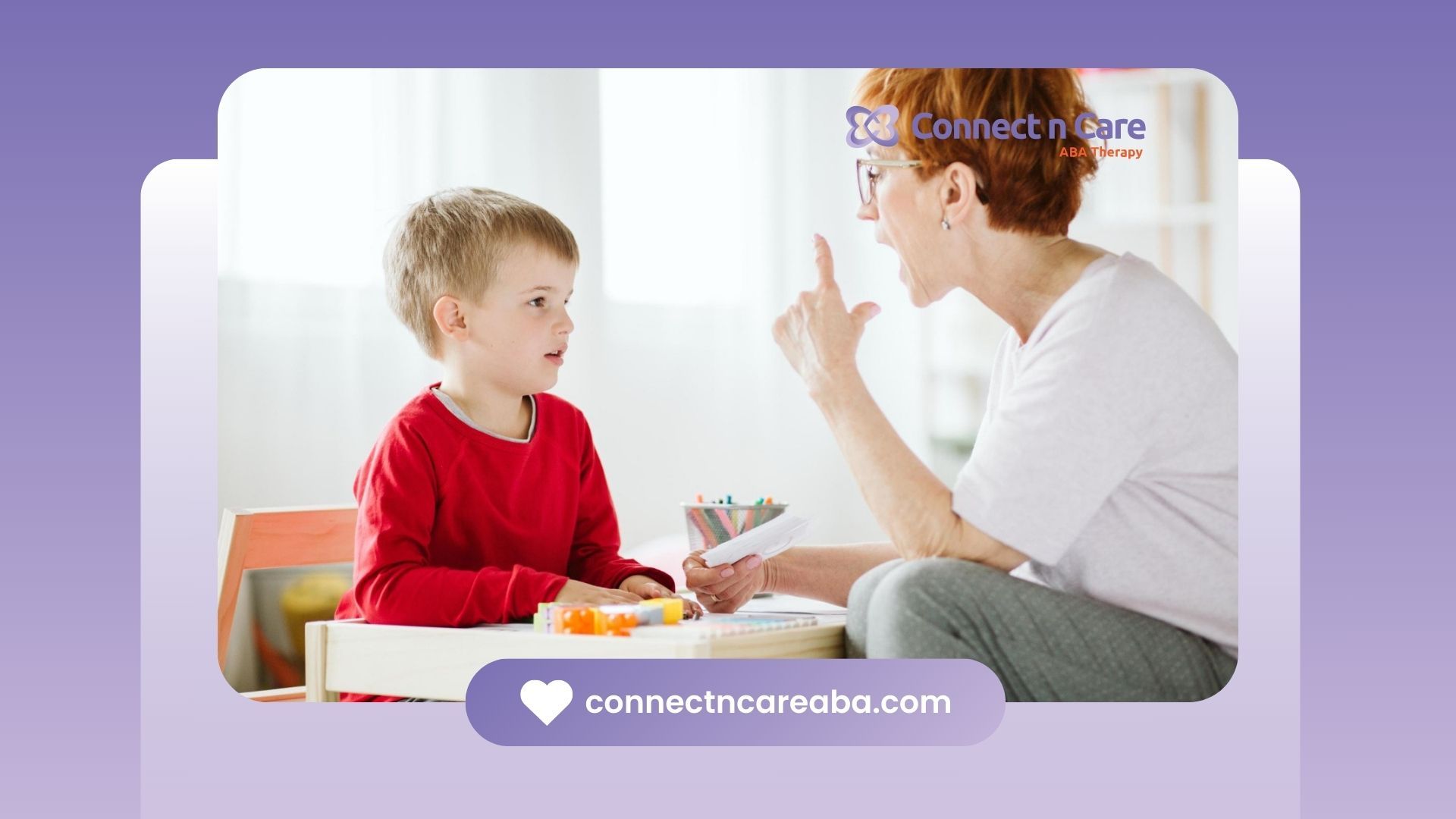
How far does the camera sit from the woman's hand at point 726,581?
172 cm

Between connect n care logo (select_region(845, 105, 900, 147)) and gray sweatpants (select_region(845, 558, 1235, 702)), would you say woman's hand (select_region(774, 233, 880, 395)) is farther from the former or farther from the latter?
gray sweatpants (select_region(845, 558, 1235, 702))

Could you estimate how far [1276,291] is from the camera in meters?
1.66

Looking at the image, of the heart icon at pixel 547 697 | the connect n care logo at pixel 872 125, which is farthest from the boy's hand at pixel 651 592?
the connect n care logo at pixel 872 125

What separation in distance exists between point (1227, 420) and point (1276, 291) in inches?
5.5

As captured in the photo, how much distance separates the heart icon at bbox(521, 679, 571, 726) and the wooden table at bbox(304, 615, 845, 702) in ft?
0.10

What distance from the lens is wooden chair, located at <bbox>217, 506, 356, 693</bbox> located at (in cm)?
171

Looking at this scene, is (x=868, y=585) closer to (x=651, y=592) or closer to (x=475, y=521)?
(x=651, y=592)

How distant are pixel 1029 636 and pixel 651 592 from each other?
38 cm

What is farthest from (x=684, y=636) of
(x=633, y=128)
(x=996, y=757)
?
(x=633, y=128)

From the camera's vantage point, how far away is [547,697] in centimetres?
164

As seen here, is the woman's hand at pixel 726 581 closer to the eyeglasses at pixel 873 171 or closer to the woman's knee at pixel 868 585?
the woman's knee at pixel 868 585

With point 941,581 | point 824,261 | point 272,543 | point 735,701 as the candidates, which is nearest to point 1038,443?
point 941,581

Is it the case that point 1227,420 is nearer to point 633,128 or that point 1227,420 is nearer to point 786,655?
point 786,655

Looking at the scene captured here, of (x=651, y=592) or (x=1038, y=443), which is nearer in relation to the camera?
(x=1038, y=443)
